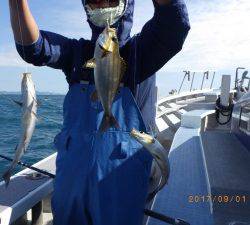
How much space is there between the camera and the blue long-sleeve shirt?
2.56 m

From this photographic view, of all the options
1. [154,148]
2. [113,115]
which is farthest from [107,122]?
[154,148]

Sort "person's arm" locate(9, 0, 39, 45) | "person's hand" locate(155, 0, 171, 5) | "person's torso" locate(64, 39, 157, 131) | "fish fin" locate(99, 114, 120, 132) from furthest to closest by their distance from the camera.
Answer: "person's torso" locate(64, 39, 157, 131)
"person's arm" locate(9, 0, 39, 45)
"person's hand" locate(155, 0, 171, 5)
"fish fin" locate(99, 114, 120, 132)

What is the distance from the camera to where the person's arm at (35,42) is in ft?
8.64

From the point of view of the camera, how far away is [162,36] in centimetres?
261

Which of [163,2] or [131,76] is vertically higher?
[163,2]

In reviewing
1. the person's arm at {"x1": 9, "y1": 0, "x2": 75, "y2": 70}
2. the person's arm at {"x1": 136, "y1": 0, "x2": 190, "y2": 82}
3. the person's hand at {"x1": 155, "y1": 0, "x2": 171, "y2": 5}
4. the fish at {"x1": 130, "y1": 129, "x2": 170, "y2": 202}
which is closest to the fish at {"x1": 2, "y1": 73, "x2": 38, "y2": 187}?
the person's arm at {"x1": 9, "y1": 0, "x2": 75, "y2": 70}

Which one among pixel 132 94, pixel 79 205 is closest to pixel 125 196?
pixel 79 205

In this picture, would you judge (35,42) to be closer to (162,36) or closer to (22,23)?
(22,23)

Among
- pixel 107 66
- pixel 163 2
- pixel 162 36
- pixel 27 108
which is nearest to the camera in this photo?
pixel 107 66

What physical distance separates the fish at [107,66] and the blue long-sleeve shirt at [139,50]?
1.52 ft

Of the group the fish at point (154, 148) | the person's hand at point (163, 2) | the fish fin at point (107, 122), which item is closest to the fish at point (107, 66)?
the fish fin at point (107, 122)

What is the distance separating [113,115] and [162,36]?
62cm

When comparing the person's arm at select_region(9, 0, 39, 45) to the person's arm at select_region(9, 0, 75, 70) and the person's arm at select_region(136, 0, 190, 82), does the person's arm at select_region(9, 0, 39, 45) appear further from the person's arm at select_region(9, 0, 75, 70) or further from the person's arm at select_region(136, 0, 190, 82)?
the person's arm at select_region(136, 0, 190, 82)

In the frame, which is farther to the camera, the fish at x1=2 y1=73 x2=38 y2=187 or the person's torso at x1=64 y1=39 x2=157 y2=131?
the person's torso at x1=64 y1=39 x2=157 y2=131
